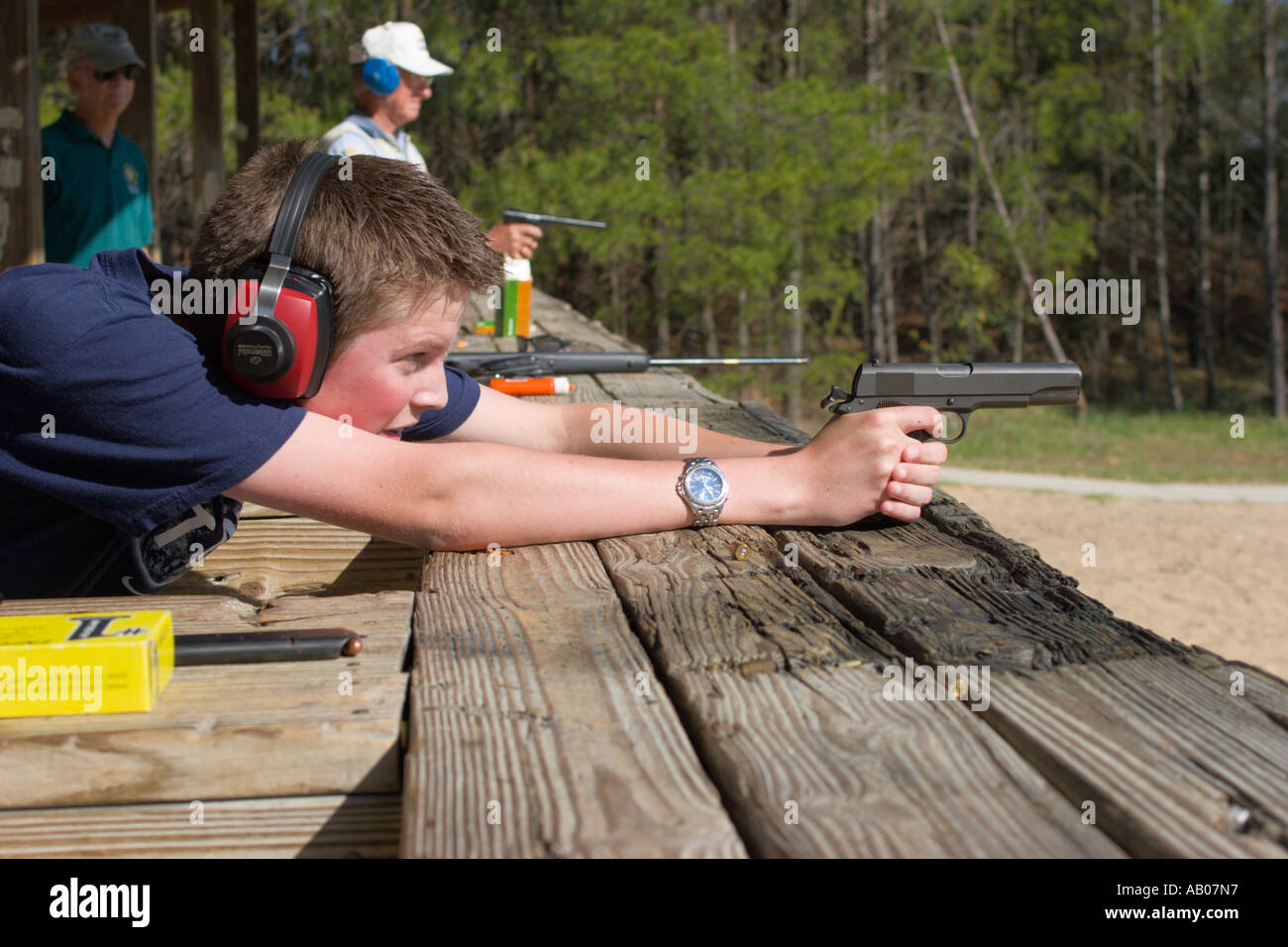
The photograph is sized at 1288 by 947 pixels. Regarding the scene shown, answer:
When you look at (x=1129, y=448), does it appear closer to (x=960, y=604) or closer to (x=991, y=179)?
(x=991, y=179)

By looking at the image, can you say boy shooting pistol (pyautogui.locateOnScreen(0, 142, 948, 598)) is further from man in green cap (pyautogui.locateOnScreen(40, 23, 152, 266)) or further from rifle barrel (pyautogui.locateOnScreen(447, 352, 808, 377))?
man in green cap (pyautogui.locateOnScreen(40, 23, 152, 266))

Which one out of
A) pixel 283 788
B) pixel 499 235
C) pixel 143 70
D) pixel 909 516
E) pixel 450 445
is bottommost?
pixel 283 788

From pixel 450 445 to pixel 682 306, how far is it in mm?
18346

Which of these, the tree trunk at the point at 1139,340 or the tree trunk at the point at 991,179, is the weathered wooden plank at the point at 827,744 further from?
the tree trunk at the point at 1139,340

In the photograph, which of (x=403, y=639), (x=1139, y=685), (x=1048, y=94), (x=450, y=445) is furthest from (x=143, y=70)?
(x=1048, y=94)

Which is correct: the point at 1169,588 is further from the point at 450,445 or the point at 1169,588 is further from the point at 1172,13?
the point at 1172,13

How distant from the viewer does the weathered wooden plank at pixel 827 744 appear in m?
1.00

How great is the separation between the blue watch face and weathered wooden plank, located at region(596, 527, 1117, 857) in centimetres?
42

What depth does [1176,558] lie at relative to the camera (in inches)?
395

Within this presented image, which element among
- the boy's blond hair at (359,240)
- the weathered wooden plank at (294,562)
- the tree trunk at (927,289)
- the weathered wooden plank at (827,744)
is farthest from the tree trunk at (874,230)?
the weathered wooden plank at (827,744)

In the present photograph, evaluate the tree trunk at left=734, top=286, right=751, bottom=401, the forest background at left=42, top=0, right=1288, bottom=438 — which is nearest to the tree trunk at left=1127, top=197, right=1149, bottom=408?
the forest background at left=42, top=0, right=1288, bottom=438

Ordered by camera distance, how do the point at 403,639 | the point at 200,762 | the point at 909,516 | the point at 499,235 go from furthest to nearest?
1. the point at 499,235
2. the point at 909,516
3. the point at 403,639
4. the point at 200,762

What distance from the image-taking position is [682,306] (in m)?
20.1

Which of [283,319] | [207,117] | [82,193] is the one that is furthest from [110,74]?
[283,319]
